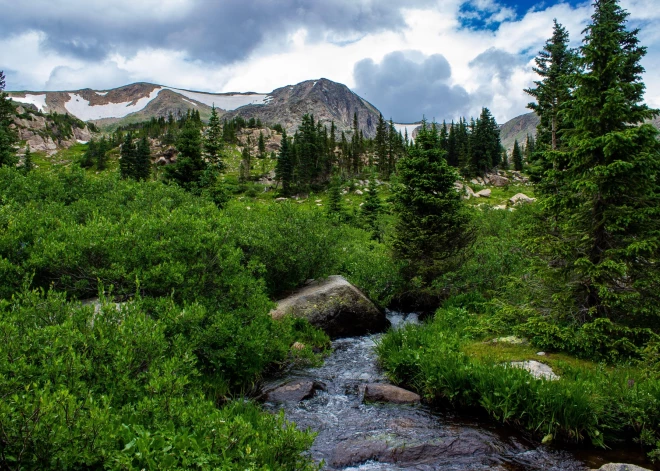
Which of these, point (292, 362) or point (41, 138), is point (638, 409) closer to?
point (292, 362)

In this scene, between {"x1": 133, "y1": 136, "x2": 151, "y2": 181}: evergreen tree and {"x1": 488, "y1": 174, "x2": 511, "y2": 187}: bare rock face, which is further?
{"x1": 488, "y1": 174, "x2": 511, "y2": 187}: bare rock face

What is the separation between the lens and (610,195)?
9.70 m

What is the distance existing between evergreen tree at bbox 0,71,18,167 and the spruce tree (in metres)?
25.8

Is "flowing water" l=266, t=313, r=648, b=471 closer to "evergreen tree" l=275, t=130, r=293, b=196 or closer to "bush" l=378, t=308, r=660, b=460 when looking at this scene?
"bush" l=378, t=308, r=660, b=460

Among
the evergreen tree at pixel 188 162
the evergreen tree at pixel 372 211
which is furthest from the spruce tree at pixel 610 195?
the evergreen tree at pixel 372 211

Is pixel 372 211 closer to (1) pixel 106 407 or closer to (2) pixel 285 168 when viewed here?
(2) pixel 285 168

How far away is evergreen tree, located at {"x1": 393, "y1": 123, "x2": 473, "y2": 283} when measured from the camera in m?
18.5

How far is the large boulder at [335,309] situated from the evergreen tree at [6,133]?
17.8 metres

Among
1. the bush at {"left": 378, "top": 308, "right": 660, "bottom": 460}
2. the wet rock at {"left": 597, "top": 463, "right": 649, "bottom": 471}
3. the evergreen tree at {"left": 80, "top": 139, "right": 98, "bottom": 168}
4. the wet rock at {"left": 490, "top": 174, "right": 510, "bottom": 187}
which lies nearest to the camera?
the wet rock at {"left": 597, "top": 463, "right": 649, "bottom": 471}

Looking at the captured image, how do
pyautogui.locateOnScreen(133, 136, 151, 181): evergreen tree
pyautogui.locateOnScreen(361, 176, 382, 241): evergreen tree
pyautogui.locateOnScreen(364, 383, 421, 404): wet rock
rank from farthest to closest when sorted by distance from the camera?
pyautogui.locateOnScreen(133, 136, 151, 181): evergreen tree → pyautogui.locateOnScreen(361, 176, 382, 241): evergreen tree → pyautogui.locateOnScreen(364, 383, 421, 404): wet rock

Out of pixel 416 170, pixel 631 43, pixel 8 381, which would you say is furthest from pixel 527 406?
pixel 631 43

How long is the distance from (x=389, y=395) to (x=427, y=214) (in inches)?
435

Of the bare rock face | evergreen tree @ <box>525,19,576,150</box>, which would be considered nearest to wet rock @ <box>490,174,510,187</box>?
the bare rock face

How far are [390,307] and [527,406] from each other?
40.5 ft
